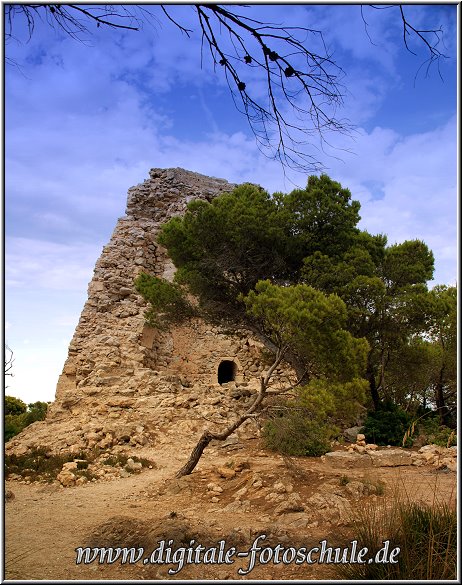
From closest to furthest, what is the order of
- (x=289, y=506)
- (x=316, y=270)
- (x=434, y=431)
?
(x=289, y=506), (x=316, y=270), (x=434, y=431)

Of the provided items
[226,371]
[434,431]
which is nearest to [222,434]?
[434,431]

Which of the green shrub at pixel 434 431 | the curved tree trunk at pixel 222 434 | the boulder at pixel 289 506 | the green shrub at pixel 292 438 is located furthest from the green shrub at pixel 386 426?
the boulder at pixel 289 506

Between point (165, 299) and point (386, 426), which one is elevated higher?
point (165, 299)

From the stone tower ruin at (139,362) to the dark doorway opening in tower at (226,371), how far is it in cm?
4

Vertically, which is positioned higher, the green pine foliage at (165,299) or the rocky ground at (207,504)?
the green pine foliage at (165,299)

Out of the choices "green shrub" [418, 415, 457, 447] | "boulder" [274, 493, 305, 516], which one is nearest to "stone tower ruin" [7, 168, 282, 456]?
"green shrub" [418, 415, 457, 447]

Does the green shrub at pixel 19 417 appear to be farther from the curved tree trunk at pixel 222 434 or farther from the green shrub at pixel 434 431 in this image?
the green shrub at pixel 434 431

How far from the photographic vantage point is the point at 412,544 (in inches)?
131

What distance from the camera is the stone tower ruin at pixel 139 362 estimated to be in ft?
35.2

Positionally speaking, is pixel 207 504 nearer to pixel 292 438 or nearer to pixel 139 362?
pixel 292 438

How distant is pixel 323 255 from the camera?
10.7 metres

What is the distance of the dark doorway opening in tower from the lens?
17163mm

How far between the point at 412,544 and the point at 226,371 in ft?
47.4

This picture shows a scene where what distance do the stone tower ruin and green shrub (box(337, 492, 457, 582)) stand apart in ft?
23.5
